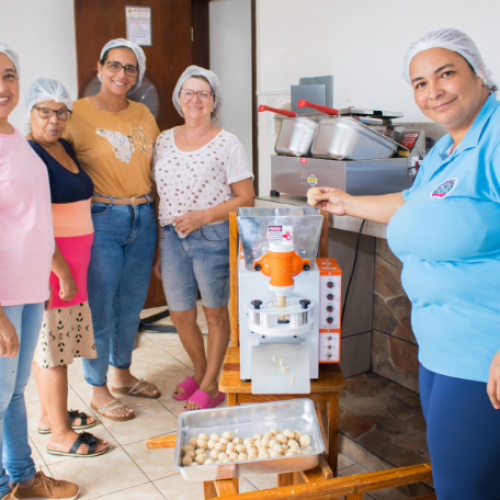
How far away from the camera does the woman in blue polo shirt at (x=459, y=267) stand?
1.06 metres

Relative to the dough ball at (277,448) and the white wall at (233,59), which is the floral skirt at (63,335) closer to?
the dough ball at (277,448)

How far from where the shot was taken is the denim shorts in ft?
7.33

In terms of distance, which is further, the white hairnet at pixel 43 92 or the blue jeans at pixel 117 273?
the blue jeans at pixel 117 273

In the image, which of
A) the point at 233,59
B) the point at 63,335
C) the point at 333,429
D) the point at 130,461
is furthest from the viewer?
the point at 233,59

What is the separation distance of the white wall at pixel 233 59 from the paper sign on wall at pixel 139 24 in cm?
54

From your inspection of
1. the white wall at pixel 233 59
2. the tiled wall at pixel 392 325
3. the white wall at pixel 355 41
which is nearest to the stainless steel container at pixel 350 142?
the white wall at pixel 355 41

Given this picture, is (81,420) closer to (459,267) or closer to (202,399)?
(202,399)

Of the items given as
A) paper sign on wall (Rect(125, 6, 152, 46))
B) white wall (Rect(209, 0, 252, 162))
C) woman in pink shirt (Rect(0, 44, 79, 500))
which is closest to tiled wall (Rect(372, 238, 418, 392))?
woman in pink shirt (Rect(0, 44, 79, 500))

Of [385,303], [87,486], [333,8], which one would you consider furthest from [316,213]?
[333,8]

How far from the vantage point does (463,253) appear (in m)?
1.07

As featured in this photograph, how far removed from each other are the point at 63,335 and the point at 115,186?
625mm

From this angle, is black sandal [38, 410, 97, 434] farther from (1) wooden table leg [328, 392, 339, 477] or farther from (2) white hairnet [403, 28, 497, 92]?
(2) white hairnet [403, 28, 497, 92]

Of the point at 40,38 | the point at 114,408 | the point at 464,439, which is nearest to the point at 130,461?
the point at 114,408

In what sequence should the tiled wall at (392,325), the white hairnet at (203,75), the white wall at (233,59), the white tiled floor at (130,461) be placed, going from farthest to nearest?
the white wall at (233,59)
the tiled wall at (392,325)
the white hairnet at (203,75)
the white tiled floor at (130,461)
